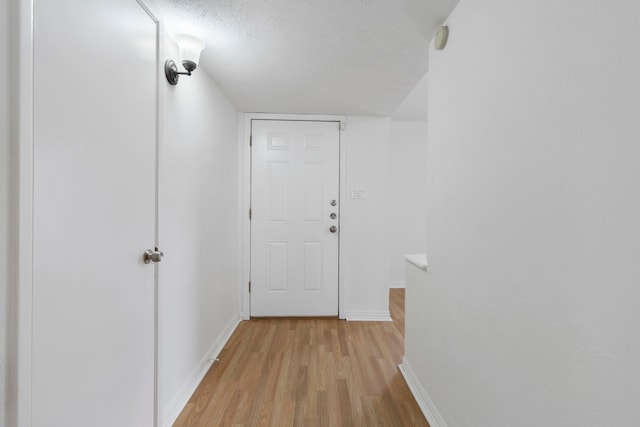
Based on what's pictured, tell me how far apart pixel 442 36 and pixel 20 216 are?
1.78m

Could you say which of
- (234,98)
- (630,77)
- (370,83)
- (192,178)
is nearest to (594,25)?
(630,77)

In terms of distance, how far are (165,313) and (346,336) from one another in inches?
63.4

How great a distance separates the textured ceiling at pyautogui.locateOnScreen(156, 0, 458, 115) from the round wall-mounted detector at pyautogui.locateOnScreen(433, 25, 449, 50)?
57 millimetres

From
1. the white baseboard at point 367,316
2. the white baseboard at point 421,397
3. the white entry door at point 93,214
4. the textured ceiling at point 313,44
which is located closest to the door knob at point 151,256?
the white entry door at point 93,214

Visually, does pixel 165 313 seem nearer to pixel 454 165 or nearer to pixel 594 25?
pixel 454 165

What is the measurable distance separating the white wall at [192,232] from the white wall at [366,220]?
1.18 meters

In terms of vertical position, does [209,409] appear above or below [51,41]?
below

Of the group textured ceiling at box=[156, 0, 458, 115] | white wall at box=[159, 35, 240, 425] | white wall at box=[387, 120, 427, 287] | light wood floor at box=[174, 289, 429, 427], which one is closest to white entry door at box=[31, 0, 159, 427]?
white wall at box=[159, 35, 240, 425]

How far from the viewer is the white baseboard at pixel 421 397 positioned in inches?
57.7

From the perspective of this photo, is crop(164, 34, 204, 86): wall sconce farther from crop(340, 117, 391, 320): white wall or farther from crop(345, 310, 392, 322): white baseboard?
crop(345, 310, 392, 322): white baseboard

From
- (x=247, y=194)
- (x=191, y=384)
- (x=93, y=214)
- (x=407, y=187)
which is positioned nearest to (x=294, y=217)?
(x=247, y=194)

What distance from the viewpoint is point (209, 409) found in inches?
63.1

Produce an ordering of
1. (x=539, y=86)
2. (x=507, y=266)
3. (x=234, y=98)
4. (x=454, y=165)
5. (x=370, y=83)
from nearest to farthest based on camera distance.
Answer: (x=539, y=86)
(x=507, y=266)
(x=454, y=165)
(x=370, y=83)
(x=234, y=98)

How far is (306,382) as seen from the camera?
186 centimetres
